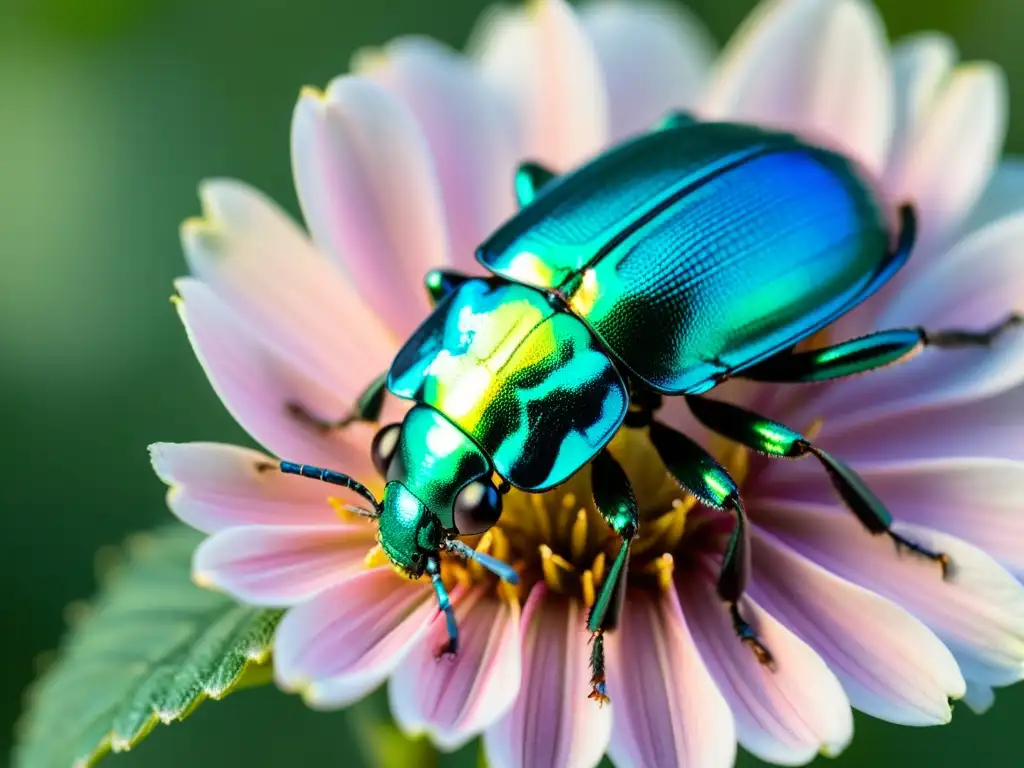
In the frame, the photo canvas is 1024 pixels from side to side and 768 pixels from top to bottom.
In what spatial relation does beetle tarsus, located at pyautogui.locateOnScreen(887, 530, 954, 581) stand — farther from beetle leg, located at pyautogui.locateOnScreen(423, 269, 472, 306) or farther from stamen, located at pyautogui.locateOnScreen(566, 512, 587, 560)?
beetle leg, located at pyautogui.locateOnScreen(423, 269, 472, 306)

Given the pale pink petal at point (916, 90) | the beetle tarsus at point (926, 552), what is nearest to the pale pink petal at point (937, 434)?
the beetle tarsus at point (926, 552)

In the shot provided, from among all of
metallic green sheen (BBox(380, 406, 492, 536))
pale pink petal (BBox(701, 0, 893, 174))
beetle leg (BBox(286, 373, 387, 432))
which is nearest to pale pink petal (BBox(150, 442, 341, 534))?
beetle leg (BBox(286, 373, 387, 432))

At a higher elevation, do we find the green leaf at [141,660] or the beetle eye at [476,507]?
the beetle eye at [476,507]

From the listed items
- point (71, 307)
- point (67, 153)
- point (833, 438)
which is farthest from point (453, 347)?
point (67, 153)

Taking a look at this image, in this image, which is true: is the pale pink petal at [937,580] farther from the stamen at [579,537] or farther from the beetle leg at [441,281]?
the beetle leg at [441,281]

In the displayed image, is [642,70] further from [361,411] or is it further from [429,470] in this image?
[429,470]

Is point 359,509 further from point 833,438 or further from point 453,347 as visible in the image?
point 833,438
